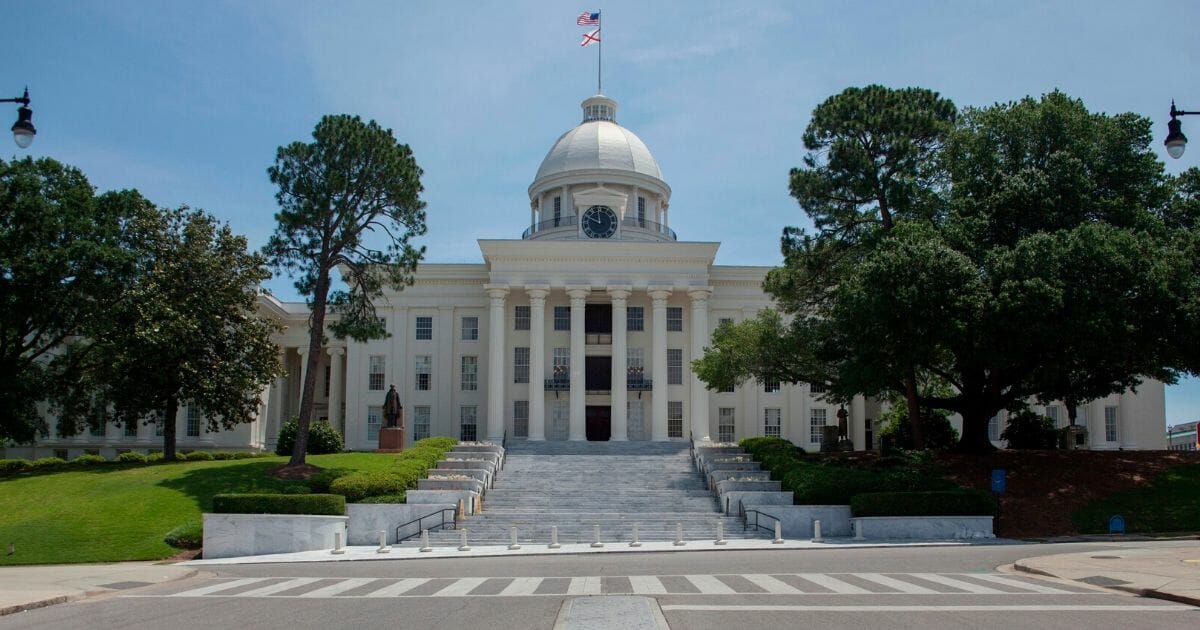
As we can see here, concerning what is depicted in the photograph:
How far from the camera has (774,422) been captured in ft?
194

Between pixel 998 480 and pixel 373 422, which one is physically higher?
pixel 373 422

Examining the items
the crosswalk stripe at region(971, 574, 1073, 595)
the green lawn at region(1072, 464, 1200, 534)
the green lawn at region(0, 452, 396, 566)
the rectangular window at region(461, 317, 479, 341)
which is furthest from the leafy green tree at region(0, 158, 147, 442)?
the green lawn at region(1072, 464, 1200, 534)

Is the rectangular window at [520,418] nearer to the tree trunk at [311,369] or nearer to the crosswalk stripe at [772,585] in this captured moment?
the tree trunk at [311,369]

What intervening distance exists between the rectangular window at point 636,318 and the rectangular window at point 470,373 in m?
9.18

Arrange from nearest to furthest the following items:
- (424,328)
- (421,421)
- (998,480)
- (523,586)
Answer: (523,586), (998,480), (421,421), (424,328)

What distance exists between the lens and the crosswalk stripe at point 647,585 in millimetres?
15430

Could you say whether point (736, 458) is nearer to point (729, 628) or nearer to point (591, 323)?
point (591, 323)

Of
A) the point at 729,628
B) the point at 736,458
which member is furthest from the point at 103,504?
the point at 729,628

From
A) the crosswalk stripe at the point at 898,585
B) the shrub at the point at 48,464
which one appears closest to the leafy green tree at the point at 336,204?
the shrub at the point at 48,464

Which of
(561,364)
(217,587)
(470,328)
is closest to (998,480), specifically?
(217,587)

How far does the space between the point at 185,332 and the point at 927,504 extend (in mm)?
27437

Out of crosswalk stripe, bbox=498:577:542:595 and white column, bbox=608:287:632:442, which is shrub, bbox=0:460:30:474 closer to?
white column, bbox=608:287:632:442

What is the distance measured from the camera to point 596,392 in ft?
190

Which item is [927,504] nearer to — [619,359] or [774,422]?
[619,359]
